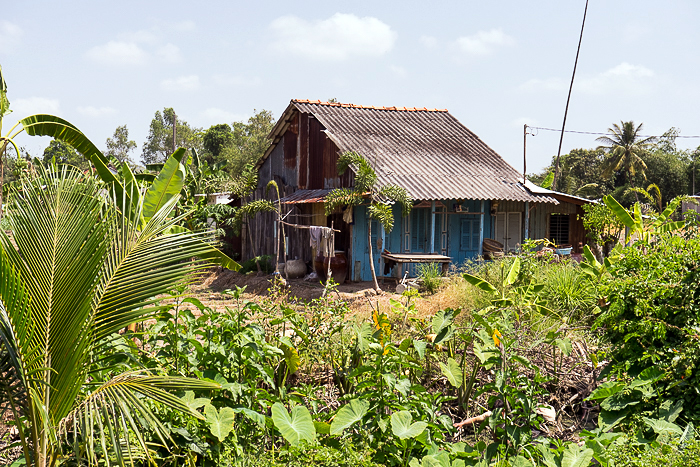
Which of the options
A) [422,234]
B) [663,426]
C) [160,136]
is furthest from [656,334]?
[160,136]

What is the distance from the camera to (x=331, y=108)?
17.0m

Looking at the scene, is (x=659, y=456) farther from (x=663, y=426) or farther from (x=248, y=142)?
(x=248, y=142)

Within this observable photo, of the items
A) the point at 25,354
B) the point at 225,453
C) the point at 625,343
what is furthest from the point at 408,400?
the point at 25,354

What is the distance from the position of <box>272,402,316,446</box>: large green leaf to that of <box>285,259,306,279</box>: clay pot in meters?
11.7

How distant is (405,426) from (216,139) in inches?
1537

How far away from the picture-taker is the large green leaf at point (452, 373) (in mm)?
3805

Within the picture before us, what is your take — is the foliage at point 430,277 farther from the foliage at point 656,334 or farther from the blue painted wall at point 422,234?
the foliage at point 656,334

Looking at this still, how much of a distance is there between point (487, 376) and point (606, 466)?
1984 mm

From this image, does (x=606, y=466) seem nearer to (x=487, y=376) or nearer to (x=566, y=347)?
(x=566, y=347)

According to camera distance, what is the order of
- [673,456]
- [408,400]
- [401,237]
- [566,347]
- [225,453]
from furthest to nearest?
[401,237], [566,347], [408,400], [225,453], [673,456]

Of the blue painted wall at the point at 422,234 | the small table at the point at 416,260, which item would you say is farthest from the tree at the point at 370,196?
the blue painted wall at the point at 422,234

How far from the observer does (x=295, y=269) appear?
49.4 ft

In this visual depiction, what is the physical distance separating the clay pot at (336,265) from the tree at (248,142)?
1812 centimetres

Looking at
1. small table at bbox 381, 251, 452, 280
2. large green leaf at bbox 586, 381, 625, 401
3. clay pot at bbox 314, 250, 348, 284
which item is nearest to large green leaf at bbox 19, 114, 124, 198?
large green leaf at bbox 586, 381, 625, 401
